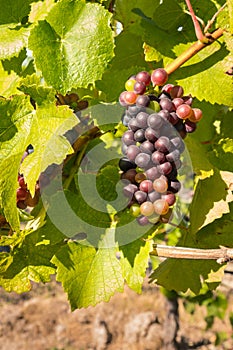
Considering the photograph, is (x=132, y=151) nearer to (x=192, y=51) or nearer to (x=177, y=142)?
(x=177, y=142)

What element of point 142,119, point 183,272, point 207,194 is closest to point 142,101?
point 142,119

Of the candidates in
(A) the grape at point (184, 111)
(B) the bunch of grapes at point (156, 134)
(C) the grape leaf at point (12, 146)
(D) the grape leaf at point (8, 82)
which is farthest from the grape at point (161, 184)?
(D) the grape leaf at point (8, 82)

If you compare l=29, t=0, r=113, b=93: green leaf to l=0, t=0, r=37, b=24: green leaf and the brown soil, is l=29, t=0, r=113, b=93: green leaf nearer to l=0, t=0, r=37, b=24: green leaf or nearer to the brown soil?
l=0, t=0, r=37, b=24: green leaf

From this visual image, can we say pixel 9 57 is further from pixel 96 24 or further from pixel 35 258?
pixel 35 258

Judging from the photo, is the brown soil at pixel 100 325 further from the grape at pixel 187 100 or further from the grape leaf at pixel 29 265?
the grape at pixel 187 100

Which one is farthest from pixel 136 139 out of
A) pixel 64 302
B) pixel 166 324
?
pixel 64 302

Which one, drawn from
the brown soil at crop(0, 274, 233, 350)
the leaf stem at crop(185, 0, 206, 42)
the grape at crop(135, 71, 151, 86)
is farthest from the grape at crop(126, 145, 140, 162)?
the brown soil at crop(0, 274, 233, 350)
